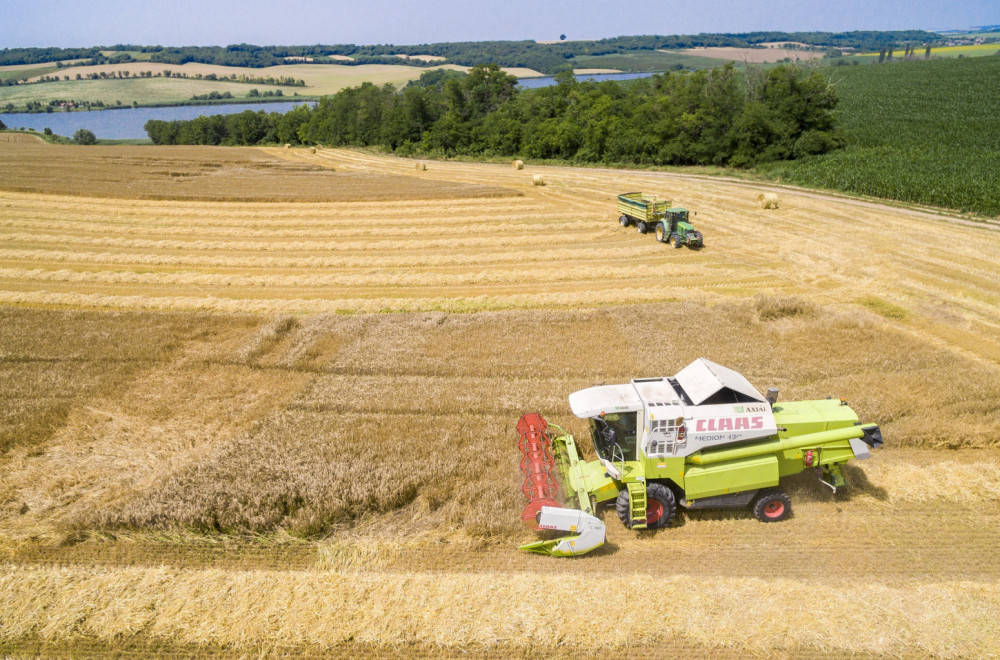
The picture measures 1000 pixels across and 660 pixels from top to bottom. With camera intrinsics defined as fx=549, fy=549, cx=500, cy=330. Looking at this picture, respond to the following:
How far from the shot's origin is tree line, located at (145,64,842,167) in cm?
4238

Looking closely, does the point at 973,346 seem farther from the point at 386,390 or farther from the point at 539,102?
the point at 539,102

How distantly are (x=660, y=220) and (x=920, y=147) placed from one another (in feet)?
86.5

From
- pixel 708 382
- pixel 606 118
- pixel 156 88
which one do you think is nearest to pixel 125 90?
pixel 156 88

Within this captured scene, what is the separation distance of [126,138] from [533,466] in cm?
11677

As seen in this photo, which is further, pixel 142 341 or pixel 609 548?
pixel 142 341

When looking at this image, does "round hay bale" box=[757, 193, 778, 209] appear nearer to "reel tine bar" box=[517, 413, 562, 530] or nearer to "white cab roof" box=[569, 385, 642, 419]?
"reel tine bar" box=[517, 413, 562, 530]

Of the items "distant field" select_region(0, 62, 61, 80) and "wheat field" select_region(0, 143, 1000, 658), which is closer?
"wheat field" select_region(0, 143, 1000, 658)

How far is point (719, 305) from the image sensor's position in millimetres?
17422

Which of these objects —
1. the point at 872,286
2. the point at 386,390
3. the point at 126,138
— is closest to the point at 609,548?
the point at 386,390

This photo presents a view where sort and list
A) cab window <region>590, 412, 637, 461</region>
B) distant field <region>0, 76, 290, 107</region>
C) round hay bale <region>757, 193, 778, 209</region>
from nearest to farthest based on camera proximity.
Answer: cab window <region>590, 412, 637, 461</region>, round hay bale <region>757, 193, 778, 209</region>, distant field <region>0, 76, 290, 107</region>

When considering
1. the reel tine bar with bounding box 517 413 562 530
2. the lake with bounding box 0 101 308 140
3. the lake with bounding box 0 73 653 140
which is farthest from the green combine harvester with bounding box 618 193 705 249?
the lake with bounding box 0 101 308 140

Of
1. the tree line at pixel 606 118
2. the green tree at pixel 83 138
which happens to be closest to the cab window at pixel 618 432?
the tree line at pixel 606 118

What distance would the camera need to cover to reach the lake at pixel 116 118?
10669 centimetres

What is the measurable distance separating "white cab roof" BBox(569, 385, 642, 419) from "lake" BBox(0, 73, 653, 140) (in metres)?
111
